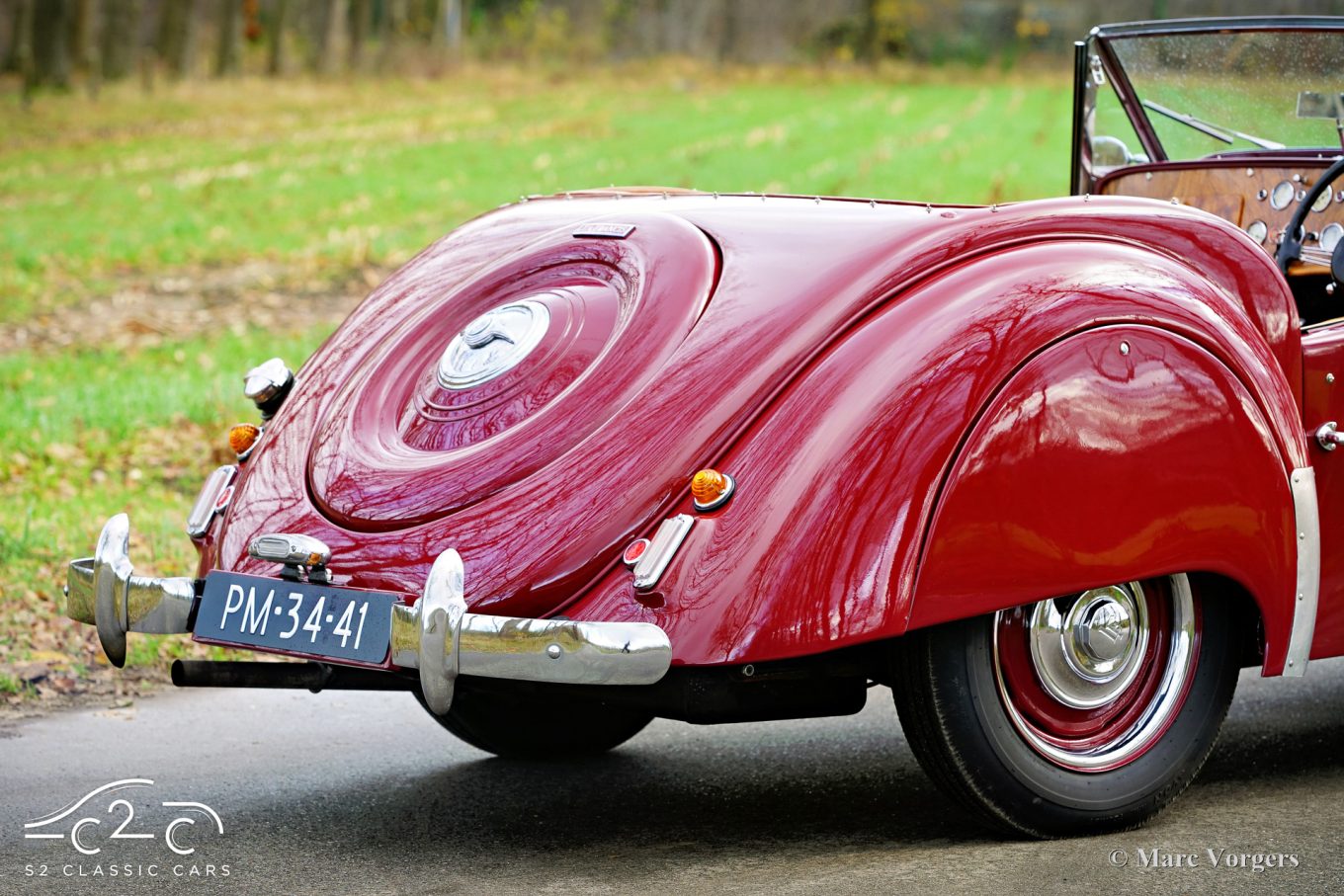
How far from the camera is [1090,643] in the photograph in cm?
322

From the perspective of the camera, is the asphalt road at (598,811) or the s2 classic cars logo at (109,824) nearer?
the asphalt road at (598,811)

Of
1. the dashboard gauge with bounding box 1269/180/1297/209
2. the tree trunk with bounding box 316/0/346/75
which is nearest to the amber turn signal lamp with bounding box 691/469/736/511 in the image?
the dashboard gauge with bounding box 1269/180/1297/209

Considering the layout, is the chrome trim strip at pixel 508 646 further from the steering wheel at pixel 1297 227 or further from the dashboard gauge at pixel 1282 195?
the dashboard gauge at pixel 1282 195

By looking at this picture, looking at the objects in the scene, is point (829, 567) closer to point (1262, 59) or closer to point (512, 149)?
point (1262, 59)

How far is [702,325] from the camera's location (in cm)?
326

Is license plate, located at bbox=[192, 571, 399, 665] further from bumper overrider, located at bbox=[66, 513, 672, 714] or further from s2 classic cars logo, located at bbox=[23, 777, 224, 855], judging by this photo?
s2 classic cars logo, located at bbox=[23, 777, 224, 855]

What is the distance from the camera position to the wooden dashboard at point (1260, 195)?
13.9 ft

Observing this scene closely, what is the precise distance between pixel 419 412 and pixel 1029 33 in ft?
171

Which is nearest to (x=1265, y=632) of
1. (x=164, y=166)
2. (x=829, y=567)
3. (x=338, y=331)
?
(x=829, y=567)

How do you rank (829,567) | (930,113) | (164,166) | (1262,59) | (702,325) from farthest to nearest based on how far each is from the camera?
(930,113), (164,166), (1262,59), (702,325), (829,567)

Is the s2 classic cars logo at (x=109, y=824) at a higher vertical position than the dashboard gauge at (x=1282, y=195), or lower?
lower

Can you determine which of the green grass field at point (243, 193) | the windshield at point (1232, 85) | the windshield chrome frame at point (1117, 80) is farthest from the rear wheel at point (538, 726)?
the windshield at point (1232, 85)

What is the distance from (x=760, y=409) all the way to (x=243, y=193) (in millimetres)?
15084

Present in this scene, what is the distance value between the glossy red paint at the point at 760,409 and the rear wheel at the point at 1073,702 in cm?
15
